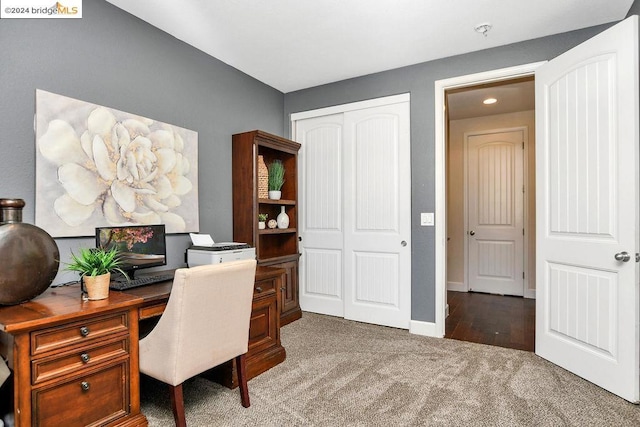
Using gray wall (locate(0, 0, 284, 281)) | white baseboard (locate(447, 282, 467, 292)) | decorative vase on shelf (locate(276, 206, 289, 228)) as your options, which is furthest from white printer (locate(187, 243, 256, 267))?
white baseboard (locate(447, 282, 467, 292))

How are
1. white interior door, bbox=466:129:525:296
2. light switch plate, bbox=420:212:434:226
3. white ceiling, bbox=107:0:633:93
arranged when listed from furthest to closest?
white interior door, bbox=466:129:525:296, light switch plate, bbox=420:212:434:226, white ceiling, bbox=107:0:633:93

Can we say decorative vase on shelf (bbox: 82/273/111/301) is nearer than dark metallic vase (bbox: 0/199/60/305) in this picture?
No

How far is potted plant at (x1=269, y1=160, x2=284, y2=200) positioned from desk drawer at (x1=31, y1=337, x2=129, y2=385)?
7.00 ft

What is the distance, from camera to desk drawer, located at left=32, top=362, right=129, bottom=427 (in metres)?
1.49

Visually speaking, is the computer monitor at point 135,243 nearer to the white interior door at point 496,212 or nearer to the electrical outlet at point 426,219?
→ the electrical outlet at point 426,219

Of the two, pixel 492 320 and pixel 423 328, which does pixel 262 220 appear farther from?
pixel 492 320

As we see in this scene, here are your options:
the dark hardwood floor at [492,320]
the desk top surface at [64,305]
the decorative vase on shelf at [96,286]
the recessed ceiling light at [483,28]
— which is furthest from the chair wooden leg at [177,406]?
the recessed ceiling light at [483,28]

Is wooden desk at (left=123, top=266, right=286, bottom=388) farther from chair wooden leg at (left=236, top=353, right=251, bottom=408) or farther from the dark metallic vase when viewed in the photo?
the dark metallic vase

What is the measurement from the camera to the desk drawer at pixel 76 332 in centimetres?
147

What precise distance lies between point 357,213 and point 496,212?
8.70 ft

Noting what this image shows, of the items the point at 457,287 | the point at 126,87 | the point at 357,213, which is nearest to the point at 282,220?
the point at 357,213

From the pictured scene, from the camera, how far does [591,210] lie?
2.34 metres

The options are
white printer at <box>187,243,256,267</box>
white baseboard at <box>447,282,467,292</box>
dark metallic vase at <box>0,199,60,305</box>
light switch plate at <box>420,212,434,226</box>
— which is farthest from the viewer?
white baseboard at <box>447,282,467,292</box>

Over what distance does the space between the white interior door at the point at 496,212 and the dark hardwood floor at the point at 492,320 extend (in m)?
0.32
